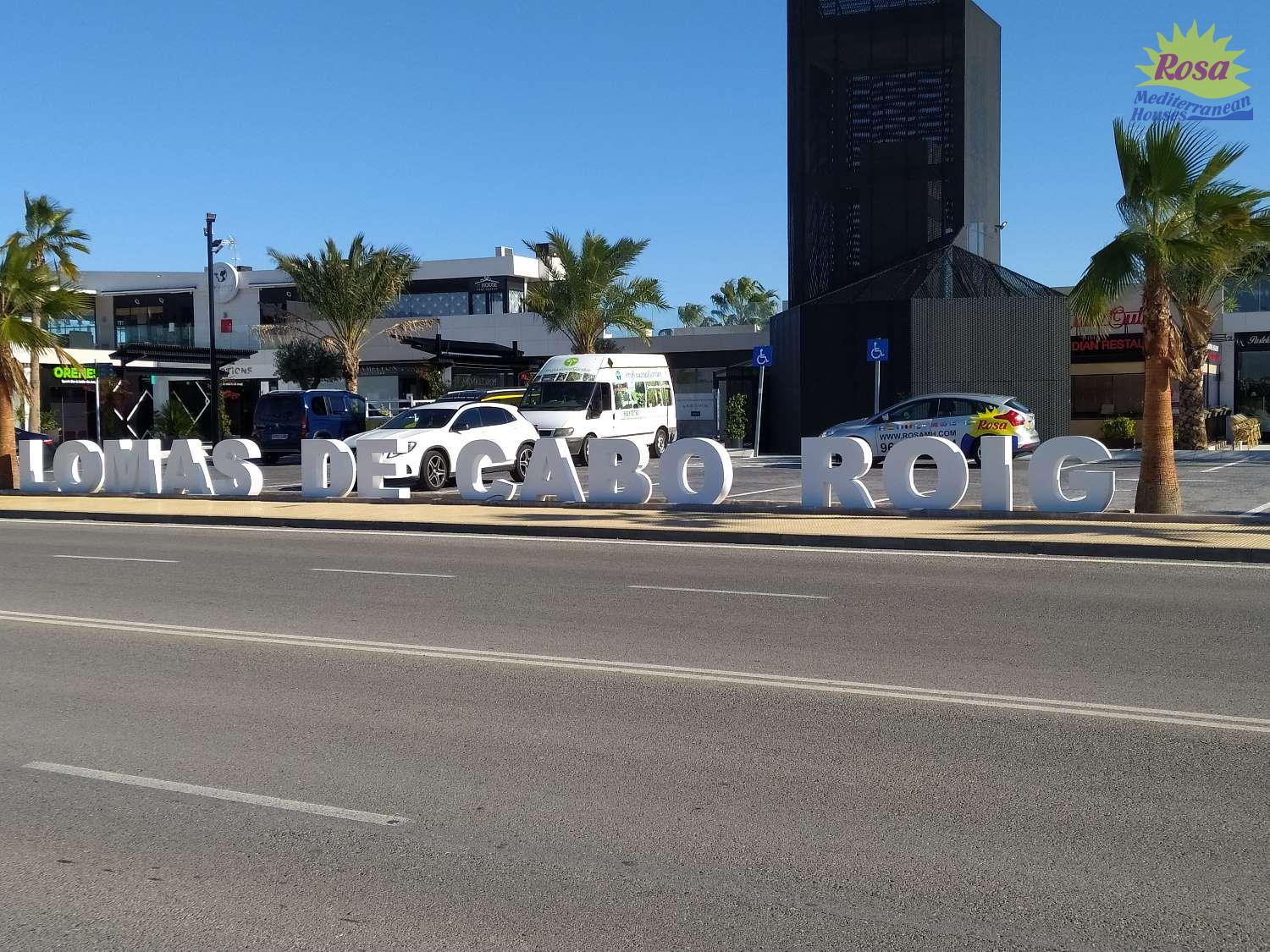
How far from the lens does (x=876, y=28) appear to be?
35938 millimetres

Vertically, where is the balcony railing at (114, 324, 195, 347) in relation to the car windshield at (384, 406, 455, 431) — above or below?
above

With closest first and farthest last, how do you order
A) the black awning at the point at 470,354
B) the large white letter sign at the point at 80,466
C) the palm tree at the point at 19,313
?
the large white letter sign at the point at 80,466 < the palm tree at the point at 19,313 < the black awning at the point at 470,354

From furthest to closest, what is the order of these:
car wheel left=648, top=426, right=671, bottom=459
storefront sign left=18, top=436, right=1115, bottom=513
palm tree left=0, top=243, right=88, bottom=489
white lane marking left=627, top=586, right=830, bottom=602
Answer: car wheel left=648, top=426, right=671, bottom=459, palm tree left=0, top=243, right=88, bottom=489, storefront sign left=18, top=436, right=1115, bottom=513, white lane marking left=627, top=586, right=830, bottom=602

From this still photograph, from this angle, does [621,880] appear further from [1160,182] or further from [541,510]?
[541,510]

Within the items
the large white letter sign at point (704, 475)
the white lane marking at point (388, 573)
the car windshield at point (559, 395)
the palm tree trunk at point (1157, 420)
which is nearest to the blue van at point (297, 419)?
the car windshield at point (559, 395)

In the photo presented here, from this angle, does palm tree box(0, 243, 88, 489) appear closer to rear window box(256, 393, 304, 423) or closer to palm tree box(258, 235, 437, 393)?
rear window box(256, 393, 304, 423)

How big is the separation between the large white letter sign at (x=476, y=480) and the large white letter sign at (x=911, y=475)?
21.5 feet

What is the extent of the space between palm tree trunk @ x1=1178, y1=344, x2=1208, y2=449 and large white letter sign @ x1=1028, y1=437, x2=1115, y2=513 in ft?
49.5

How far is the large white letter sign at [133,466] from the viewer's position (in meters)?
24.0

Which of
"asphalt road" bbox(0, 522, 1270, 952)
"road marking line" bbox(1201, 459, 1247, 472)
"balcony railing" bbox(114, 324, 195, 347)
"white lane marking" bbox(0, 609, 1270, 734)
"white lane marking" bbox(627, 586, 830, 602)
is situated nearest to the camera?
"asphalt road" bbox(0, 522, 1270, 952)

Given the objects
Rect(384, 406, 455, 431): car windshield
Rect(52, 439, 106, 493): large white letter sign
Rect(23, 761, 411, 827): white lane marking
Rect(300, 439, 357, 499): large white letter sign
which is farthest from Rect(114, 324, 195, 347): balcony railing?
Rect(23, 761, 411, 827): white lane marking

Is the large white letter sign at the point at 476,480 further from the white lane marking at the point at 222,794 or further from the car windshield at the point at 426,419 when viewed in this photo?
the white lane marking at the point at 222,794

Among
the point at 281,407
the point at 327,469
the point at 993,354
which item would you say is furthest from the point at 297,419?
the point at 993,354

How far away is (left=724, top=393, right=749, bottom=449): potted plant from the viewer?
113ft
